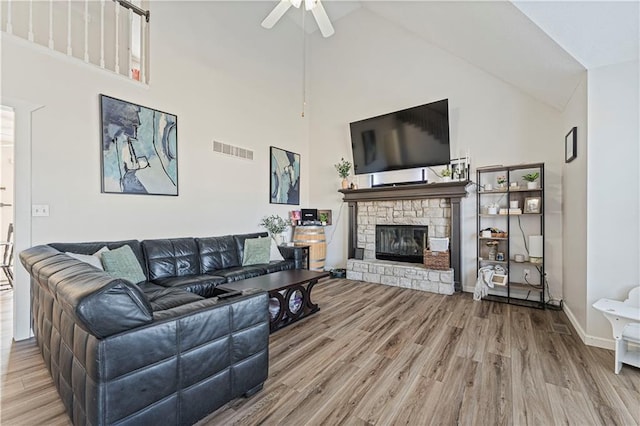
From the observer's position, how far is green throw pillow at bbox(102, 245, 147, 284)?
2.62 metres

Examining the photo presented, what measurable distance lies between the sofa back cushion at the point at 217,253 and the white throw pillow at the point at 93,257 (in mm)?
1056

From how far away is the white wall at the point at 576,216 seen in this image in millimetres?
2535

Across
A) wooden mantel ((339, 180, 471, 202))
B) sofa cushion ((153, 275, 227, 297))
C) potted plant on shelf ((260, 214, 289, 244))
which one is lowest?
sofa cushion ((153, 275, 227, 297))

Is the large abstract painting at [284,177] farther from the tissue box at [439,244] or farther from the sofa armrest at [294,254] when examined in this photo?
the tissue box at [439,244]

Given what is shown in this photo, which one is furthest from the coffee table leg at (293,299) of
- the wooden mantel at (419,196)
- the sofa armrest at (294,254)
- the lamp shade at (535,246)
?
the lamp shade at (535,246)

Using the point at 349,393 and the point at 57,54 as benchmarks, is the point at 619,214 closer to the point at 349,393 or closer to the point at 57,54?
the point at 349,393

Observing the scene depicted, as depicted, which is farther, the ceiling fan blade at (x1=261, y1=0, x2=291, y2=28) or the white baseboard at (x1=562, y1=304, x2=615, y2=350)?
the ceiling fan blade at (x1=261, y1=0, x2=291, y2=28)

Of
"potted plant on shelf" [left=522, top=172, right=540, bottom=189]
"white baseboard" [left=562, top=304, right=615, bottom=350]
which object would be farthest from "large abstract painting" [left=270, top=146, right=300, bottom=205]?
"white baseboard" [left=562, top=304, right=615, bottom=350]

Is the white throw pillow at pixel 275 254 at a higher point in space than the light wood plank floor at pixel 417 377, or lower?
higher

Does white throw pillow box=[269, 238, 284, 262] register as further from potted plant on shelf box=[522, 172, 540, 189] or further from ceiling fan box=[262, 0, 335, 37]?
potted plant on shelf box=[522, 172, 540, 189]

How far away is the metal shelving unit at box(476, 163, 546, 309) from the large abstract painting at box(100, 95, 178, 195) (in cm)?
410

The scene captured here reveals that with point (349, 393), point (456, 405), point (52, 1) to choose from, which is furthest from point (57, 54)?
point (456, 405)

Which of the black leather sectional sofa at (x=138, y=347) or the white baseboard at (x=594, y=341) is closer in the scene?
the black leather sectional sofa at (x=138, y=347)

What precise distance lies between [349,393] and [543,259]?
3059 millimetres
